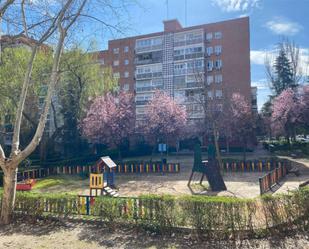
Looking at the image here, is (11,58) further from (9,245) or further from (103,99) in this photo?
(9,245)

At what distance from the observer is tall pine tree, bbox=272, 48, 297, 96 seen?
41062 millimetres

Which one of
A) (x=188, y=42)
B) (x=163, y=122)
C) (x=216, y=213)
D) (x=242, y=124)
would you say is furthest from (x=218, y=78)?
(x=216, y=213)

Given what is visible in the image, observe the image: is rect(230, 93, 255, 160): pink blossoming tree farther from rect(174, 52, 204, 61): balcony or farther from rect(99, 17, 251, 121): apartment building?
rect(174, 52, 204, 61): balcony

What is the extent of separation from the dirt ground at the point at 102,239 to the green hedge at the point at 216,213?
245 mm

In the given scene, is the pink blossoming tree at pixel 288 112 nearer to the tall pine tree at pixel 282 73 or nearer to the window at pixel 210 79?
the tall pine tree at pixel 282 73

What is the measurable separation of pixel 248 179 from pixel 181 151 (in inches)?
1042

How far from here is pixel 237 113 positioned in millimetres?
24656

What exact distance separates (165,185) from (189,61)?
32403 mm

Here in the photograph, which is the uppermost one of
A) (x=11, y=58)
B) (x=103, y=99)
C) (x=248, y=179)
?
(x=11, y=58)

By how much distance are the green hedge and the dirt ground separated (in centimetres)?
24

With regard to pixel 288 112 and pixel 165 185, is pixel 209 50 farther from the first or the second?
pixel 165 185

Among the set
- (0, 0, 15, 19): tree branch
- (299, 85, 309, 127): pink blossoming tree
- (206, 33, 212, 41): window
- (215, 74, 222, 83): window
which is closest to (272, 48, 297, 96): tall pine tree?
(215, 74, 222, 83): window

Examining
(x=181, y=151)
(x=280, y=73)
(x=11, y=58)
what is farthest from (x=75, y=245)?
(x=280, y=73)

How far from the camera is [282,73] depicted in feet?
137
